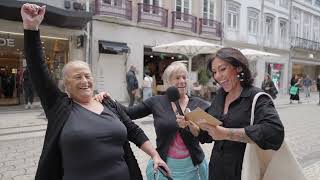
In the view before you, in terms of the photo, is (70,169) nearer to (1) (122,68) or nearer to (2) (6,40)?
(2) (6,40)

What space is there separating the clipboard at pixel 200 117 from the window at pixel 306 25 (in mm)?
39622

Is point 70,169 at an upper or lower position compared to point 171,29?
lower

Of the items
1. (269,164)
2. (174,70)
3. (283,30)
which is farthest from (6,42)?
(283,30)

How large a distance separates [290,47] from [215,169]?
35.8m

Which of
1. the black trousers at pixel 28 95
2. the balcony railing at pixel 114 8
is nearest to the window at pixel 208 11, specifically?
the balcony railing at pixel 114 8

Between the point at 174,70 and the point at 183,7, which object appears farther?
the point at 183,7

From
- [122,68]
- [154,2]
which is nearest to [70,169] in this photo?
[122,68]

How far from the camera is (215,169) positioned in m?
2.88

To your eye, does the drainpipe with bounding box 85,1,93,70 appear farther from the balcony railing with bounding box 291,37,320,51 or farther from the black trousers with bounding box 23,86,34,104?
the balcony railing with bounding box 291,37,320,51

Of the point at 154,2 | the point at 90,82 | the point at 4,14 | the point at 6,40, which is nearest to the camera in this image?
the point at 90,82

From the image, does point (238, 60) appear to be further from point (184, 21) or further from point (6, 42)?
point (184, 21)

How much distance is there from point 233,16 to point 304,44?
44.5 feet

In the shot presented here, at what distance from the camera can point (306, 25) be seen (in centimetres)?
3984

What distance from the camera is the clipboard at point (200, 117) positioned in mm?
2471
